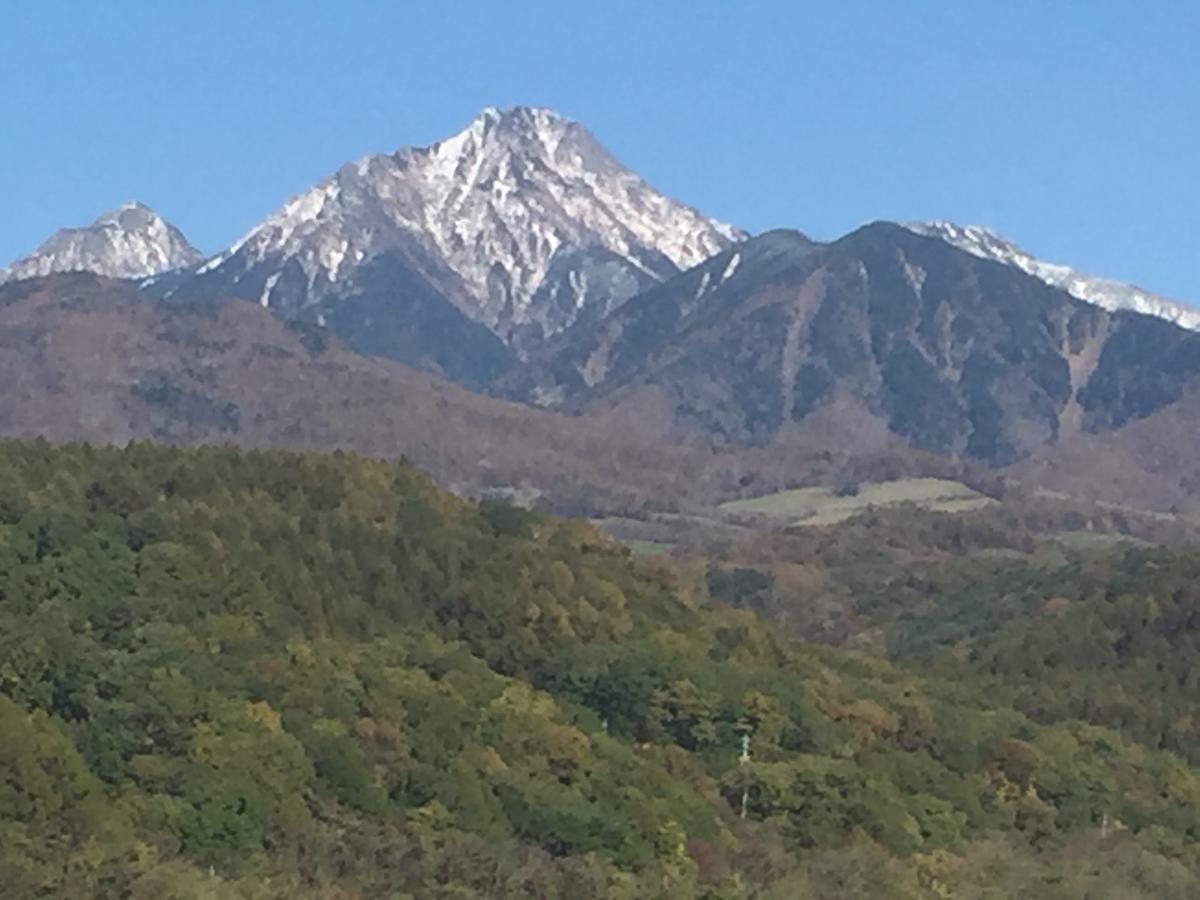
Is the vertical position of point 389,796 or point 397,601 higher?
point 397,601

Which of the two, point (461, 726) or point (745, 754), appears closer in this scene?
point (461, 726)

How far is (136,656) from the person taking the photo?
265 ft

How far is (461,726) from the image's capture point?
83.3m

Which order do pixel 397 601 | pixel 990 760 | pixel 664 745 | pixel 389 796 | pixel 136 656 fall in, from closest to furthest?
pixel 389 796 < pixel 136 656 < pixel 664 745 < pixel 990 760 < pixel 397 601

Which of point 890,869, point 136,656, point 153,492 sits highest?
point 153,492

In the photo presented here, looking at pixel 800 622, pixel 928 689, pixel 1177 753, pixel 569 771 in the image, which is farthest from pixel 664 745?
pixel 800 622

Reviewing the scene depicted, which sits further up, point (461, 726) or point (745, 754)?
point (461, 726)

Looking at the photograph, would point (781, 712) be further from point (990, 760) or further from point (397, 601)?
point (397, 601)

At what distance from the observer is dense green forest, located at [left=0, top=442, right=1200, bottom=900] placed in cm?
6638

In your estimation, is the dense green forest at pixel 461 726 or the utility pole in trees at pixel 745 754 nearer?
the dense green forest at pixel 461 726

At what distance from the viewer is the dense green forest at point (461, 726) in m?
66.4

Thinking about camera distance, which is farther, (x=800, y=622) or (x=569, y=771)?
(x=800, y=622)

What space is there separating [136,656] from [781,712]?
28449 millimetres

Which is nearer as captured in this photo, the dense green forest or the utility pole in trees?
the dense green forest
